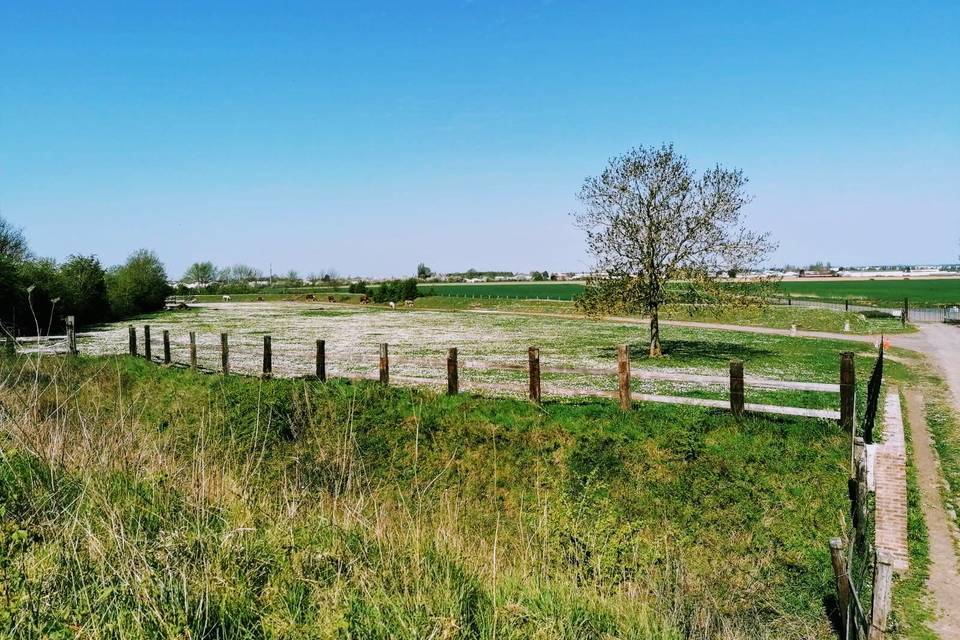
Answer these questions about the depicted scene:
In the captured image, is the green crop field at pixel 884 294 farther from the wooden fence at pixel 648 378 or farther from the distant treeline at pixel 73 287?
the distant treeline at pixel 73 287

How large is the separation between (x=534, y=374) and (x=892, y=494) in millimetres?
7423

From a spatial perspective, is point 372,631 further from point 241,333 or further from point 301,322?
point 301,322

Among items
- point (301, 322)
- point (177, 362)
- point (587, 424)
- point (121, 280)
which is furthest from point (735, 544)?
point (121, 280)

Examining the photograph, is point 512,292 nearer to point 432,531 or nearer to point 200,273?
point 200,273

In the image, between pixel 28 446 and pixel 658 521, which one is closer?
pixel 28 446

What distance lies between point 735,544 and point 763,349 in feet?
71.1

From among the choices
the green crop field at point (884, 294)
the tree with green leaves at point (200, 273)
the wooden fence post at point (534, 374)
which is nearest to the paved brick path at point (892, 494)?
the wooden fence post at point (534, 374)

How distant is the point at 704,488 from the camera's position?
438 inches

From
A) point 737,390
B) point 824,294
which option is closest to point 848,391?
point 737,390

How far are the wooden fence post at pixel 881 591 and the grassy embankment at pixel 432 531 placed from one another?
1.18 metres

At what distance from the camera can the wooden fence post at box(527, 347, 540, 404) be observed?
48.4ft

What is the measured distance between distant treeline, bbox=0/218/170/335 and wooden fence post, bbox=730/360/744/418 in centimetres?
2832

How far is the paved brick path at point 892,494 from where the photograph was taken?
8.62m

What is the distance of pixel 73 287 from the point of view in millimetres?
46875
